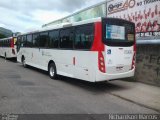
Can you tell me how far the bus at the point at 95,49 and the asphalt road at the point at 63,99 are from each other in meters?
0.68

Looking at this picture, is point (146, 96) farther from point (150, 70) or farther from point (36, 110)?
point (36, 110)

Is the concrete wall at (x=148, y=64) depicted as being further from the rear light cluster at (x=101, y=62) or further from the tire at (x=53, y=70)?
the tire at (x=53, y=70)

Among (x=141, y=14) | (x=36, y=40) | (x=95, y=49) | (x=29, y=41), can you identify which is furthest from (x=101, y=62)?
(x=29, y=41)

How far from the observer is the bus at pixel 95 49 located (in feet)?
30.0

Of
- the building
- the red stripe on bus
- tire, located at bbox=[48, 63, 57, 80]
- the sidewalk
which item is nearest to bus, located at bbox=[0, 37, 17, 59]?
tire, located at bbox=[48, 63, 57, 80]

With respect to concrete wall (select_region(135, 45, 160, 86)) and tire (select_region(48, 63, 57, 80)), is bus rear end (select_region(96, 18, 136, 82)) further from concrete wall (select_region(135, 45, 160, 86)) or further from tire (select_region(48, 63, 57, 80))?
tire (select_region(48, 63, 57, 80))

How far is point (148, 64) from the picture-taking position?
11227 millimetres

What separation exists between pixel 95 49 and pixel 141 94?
238cm

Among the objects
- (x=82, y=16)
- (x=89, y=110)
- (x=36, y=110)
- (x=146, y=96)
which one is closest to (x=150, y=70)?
(x=146, y=96)

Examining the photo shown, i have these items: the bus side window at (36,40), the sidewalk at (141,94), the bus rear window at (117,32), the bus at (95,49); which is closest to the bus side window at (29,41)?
the bus side window at (36,40)

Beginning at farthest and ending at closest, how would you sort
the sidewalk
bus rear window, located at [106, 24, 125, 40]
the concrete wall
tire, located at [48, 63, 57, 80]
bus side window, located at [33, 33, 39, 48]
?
bus side window, located at [33, 33, 39, 48], tire, located at [48, 63, 57, 80], the concrete wall, bus rear window, located at [106, 24, 125, 40], the sidewalk

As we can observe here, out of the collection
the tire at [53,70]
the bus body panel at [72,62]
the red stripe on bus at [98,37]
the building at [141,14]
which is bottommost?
the tire at [53,70]

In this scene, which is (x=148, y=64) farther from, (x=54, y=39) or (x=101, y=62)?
(x=54, y=39)

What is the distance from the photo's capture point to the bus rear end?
9.16 metres
